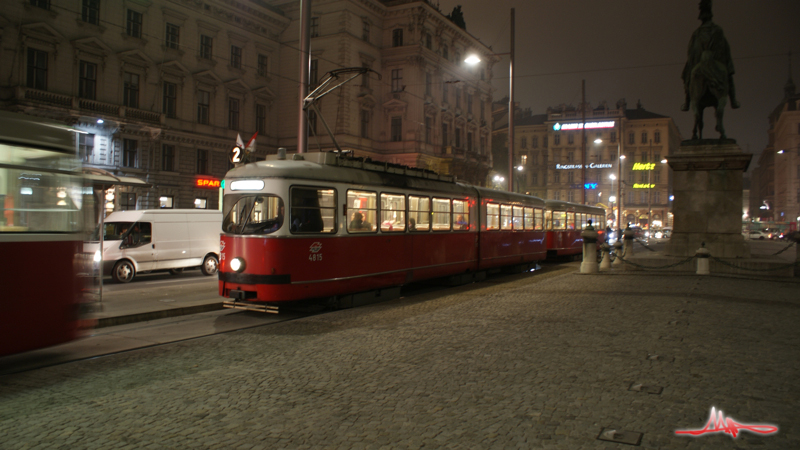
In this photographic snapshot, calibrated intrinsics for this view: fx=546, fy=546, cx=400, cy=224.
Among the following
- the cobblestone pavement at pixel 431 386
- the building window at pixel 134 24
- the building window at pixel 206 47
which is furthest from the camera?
the building window at pixel 206 47

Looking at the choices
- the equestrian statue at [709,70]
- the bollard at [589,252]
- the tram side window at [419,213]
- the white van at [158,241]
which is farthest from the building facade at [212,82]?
the equestrian statue at [709,70]

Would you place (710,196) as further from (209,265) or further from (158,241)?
(158,241)

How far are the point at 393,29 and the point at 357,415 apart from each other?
45.6 meters

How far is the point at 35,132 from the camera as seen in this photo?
5930 millimetres

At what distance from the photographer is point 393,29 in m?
46.4

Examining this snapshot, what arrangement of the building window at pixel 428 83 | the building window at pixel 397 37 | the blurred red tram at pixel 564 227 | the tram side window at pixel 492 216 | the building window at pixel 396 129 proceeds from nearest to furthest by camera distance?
the tram side window at pixel 492 216 < the blurred red tram at pixel 564 227 < the building window at pixel 396 129 < the building window at pixel 397 37 < the building window at pixel 428 83

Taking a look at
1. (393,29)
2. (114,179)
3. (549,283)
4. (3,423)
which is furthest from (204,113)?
(3,423)

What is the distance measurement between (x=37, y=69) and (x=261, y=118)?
16.0 m

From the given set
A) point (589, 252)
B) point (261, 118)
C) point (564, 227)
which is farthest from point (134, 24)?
point (589, 252)

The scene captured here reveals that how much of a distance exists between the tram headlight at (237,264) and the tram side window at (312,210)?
1.03 m

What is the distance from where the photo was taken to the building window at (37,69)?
27109 millimetres

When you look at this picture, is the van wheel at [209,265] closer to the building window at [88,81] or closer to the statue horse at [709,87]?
the statue horse at [709,87]

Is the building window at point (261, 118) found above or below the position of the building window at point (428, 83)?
below

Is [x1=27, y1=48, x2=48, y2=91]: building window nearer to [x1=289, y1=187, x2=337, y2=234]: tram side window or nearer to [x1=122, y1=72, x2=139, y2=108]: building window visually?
[x1=122, y1=72, x2=139, y2=108]: building window
